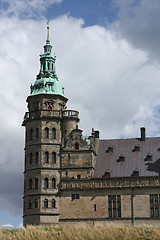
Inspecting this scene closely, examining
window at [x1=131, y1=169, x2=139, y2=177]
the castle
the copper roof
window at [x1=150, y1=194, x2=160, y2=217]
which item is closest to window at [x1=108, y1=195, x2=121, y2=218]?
the castle

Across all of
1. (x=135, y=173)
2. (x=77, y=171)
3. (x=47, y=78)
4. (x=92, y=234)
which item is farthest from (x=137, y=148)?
(x=92, y=234)

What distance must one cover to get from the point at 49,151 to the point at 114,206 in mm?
11191

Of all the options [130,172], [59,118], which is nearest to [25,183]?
[59,118]

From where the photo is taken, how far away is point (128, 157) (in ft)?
217

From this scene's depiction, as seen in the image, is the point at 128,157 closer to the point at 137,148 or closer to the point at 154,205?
the point at 137,148

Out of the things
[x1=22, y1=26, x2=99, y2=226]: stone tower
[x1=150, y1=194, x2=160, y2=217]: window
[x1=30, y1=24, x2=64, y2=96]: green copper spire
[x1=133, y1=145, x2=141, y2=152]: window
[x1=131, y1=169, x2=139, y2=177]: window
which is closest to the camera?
[x1=150, y1=194, x2=160, y2=217]: window

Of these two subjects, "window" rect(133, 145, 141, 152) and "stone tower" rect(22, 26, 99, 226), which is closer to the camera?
"stone tower" rect(22, 26, 99, 226)

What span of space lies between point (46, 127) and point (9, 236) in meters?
32.8

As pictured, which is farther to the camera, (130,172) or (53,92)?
(53,92)

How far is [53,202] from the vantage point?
6362 centimetres

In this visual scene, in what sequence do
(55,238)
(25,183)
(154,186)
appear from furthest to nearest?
(25,183) < (154,186) < (55,238)

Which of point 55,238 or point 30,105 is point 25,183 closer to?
point 30,105

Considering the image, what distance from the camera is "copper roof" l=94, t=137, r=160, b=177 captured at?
63750 millimetres

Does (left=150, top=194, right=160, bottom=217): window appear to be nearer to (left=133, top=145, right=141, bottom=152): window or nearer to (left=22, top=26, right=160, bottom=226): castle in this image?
(left=22, top=26, right=160, bottom=226): castle
